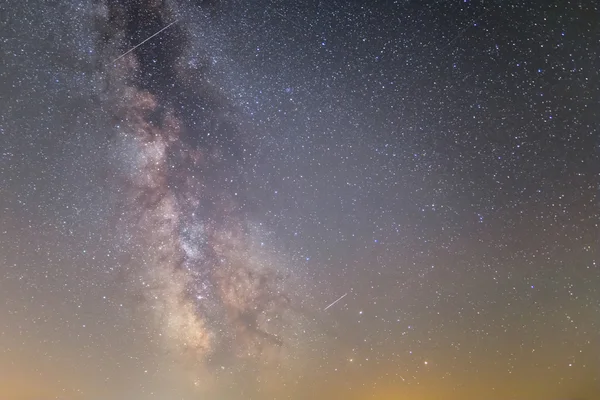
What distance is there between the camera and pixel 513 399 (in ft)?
33.5

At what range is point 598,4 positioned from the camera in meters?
5.05

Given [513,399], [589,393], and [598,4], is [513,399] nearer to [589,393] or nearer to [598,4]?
[589,393]

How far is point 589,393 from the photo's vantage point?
996 cm

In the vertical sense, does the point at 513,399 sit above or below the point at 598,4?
below

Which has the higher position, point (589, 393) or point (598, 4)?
point (598, 4)

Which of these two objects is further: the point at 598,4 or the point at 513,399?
the point at 513,399

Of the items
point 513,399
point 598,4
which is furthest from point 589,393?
point 598,4

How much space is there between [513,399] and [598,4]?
10.0 m

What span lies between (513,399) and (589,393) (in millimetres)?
1991

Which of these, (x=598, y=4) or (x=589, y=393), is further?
(x=589, y=393)

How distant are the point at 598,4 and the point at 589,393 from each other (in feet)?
33.5
